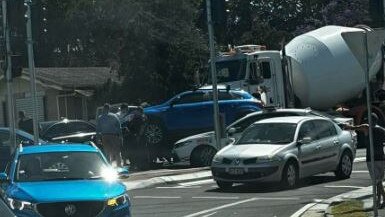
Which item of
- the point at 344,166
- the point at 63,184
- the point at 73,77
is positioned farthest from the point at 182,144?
Answer: the point at 73,77

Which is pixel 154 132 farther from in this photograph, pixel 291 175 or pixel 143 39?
pixel 143 39

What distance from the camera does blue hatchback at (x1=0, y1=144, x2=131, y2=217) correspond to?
9297 mm

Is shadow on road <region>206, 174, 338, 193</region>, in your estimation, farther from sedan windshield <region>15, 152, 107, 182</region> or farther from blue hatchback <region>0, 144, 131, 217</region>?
sedan windshield <region>15, 152, 107, 182</region>

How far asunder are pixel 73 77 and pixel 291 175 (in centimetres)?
2717

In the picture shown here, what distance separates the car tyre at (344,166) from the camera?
17.3m

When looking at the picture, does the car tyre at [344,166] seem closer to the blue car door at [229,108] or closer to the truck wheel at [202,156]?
the truck wheel at [202,156]

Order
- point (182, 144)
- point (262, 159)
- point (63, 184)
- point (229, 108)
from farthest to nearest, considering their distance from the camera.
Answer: point (229, 108)
point (182, 144)
point (262, 159)
point (63, 184)

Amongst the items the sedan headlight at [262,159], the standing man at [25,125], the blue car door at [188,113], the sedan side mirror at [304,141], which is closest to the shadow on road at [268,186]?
the sedan headlight at [262,159]

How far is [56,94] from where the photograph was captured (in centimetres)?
3991

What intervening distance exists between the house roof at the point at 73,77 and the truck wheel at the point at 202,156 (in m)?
18.9

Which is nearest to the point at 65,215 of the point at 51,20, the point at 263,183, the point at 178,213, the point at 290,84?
the point at 178,213

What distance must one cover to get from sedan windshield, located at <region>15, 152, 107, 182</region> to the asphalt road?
222cm

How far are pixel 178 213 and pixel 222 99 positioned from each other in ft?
34.9

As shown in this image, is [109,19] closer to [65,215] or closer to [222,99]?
[222,99]
